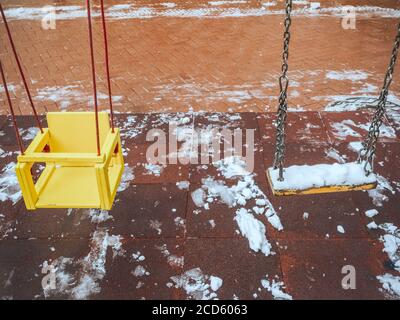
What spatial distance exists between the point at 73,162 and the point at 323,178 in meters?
1.59

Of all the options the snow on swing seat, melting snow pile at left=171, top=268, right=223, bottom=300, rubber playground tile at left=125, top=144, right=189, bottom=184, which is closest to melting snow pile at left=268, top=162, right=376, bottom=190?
the snow on swing seat

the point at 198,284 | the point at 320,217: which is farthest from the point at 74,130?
the point at 320,217

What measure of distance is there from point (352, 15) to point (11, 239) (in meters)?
7.44

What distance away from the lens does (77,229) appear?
2840 mm

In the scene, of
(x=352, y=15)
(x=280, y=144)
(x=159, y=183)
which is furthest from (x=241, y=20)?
(x=280, y=144)

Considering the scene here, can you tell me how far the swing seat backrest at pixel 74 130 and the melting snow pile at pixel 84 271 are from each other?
0.70 metres

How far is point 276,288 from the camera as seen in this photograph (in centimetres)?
240

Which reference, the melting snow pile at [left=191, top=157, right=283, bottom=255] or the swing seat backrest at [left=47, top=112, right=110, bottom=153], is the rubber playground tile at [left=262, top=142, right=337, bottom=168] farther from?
the swing seat backrest at [left=47, top=112, right=110, bottom=153]

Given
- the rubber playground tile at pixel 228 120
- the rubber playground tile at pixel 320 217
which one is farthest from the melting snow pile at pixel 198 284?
the rubber playground tile at pixel 228 120

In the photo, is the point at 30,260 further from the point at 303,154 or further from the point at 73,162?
the point at 303,154

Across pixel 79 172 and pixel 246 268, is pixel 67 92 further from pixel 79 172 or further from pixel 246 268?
pixel 246 268

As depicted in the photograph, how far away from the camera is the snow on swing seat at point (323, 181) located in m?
2.46

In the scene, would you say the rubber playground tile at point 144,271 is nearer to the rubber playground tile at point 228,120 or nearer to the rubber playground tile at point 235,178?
the rubber playground tile at point 235,178
